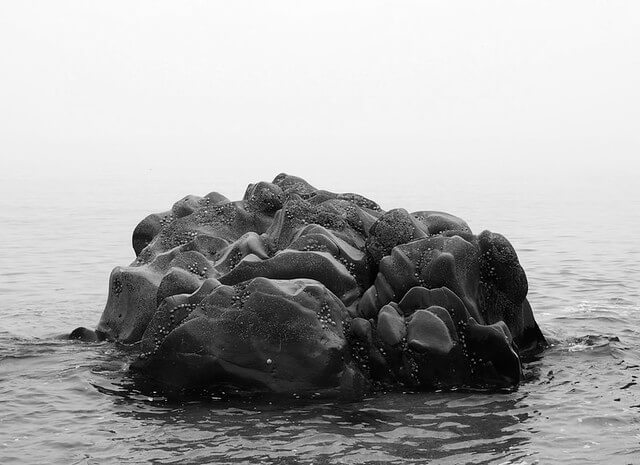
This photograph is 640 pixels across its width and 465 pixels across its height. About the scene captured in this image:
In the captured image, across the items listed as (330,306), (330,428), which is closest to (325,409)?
(330,428)

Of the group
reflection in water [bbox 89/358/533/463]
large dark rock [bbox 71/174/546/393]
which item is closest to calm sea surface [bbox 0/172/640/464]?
reflection in water [bbox 89/358/533/463]

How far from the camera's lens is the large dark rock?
42.2 feet

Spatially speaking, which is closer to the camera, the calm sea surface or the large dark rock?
the calm sea surface

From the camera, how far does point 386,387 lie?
1330 cm

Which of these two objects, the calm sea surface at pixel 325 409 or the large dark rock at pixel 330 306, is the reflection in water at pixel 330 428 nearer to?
the calm sea surface at pixel 325 409

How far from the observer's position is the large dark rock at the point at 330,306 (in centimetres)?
1288

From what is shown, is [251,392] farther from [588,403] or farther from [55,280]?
[55,280]

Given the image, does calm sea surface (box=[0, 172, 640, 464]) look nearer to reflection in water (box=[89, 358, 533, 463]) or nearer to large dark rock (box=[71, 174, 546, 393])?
reflection in water (box=[89, 358, 533, 463])

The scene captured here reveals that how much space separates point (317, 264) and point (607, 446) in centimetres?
497

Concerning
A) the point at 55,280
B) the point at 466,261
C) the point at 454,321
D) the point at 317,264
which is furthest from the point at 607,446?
the point at 55,280

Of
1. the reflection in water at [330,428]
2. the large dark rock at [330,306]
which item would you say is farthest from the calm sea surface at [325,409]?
Result: the large dark rock at [330,306]

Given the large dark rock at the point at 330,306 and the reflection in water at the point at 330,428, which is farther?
the large dark rock at the point at 330,306

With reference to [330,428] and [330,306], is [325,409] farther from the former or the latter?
[330,306]

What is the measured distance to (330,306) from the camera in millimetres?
13234
